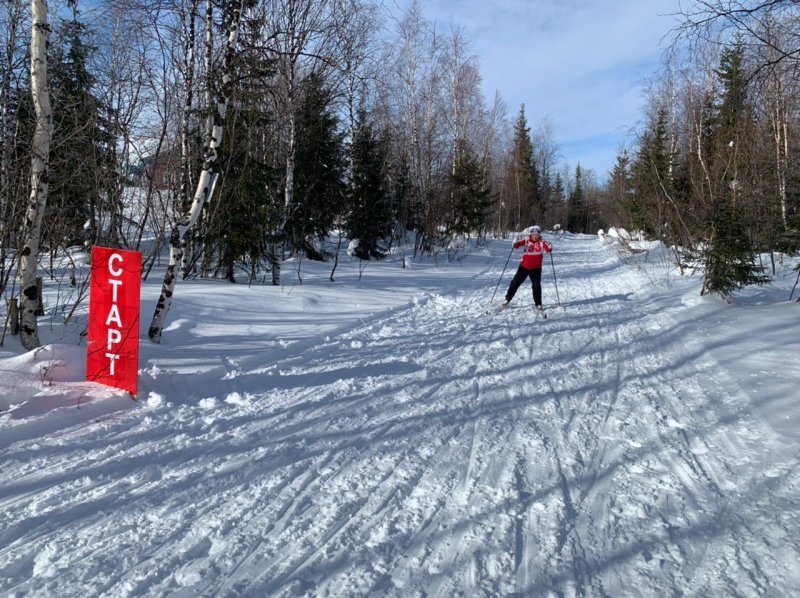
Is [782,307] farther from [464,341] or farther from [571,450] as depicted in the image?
[571,450]

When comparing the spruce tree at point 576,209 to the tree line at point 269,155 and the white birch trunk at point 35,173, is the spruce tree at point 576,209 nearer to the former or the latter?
the tree line at point 269,155

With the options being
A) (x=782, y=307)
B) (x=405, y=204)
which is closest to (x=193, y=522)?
(x=782, y=307)

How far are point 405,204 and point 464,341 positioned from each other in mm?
15053

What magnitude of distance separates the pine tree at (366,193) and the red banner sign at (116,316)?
1456 cm

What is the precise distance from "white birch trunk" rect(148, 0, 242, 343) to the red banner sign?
1.40m

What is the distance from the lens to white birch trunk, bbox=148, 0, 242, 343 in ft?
18.1

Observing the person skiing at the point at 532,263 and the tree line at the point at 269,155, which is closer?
the tree line at the point at 269,155

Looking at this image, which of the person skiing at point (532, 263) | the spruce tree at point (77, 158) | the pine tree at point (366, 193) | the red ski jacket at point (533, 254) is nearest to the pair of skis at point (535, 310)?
the person skiing at point (532, 263)

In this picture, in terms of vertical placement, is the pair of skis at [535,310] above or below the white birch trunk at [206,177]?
below

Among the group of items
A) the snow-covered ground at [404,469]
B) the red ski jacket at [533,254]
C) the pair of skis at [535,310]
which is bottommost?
the snow-covered ground at [404,469]

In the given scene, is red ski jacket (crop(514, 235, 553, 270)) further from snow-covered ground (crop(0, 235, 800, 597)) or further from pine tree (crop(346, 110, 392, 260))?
pine tree (crop(346, 110, 392, 260))

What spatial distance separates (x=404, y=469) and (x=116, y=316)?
3045 millimetres

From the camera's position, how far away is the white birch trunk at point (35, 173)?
14.4 feet

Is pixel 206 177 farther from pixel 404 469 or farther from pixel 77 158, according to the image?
pixel 404 469
